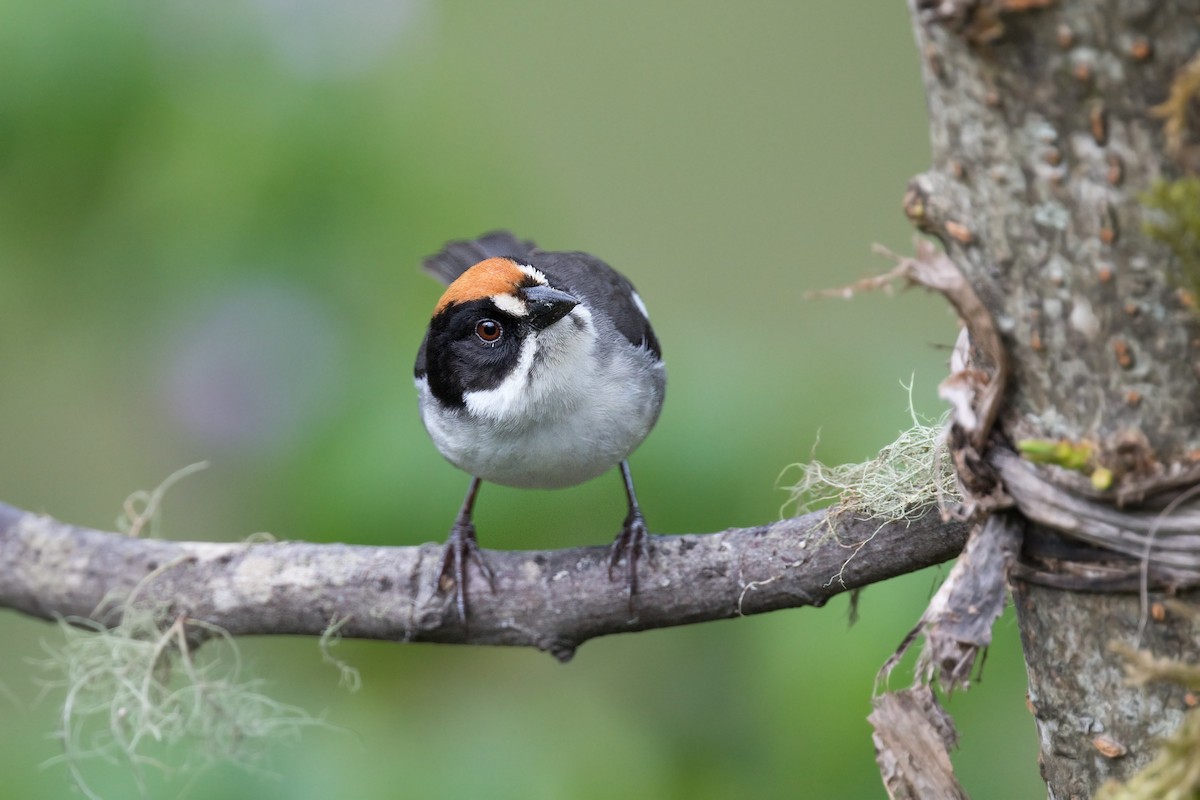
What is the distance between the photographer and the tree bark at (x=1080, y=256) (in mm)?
1002

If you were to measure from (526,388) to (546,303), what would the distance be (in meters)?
0.19

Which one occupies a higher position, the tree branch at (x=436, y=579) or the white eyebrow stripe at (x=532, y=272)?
the white eyebrow stripe at (x=532, y=272)

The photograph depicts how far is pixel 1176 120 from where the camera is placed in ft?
3.08

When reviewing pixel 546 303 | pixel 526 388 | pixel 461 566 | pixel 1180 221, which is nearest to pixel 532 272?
pixel 546 303

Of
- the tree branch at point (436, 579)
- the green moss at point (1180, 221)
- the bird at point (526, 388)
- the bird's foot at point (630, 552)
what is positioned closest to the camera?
the green moss at point (1180, 221)

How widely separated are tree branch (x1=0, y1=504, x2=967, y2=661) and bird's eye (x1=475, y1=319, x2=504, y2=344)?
0.54 metres

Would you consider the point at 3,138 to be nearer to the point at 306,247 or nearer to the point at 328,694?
the point at 306,247

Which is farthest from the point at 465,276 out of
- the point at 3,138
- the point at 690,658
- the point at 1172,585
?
the point at 1172,585

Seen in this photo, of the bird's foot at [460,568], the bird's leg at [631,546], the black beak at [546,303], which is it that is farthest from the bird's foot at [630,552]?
the black beak at [546,303]

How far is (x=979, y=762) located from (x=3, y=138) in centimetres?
299

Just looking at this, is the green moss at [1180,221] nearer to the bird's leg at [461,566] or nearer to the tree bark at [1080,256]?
the tree bark at [1080,256]

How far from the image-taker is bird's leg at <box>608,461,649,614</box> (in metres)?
2.03

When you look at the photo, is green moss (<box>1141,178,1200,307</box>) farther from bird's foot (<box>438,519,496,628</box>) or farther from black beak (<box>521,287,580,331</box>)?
black beak (<box>521,287,580,331</box>)

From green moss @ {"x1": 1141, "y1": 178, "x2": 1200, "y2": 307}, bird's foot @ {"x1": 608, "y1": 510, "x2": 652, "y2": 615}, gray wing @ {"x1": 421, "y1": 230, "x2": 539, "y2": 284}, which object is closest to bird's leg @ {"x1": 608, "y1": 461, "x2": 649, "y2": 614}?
bird's foot @ {"x1": 608, "y1": 510, "x2": 652, "y2": 615}
